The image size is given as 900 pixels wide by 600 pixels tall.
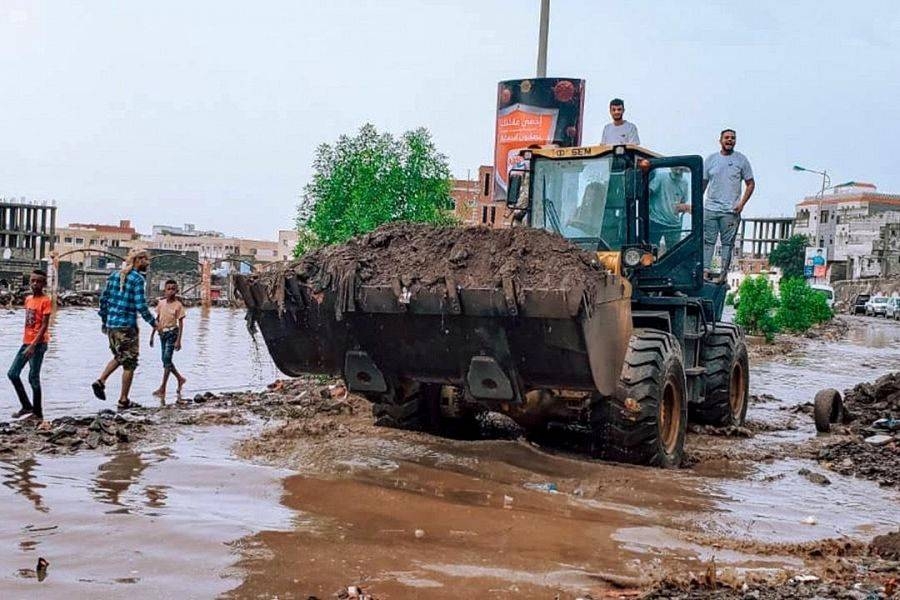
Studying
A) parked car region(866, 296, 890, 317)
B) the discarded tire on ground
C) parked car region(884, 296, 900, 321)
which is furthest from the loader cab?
parked car region(866, 296, 890, 317)

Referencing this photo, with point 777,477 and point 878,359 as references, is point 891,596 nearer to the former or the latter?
point 777,477

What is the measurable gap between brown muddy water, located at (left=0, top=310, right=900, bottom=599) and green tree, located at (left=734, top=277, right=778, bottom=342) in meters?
20.7

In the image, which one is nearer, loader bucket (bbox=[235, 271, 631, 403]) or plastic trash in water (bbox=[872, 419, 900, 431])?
loader bucket (bbox=[235, 271, 631, 403])

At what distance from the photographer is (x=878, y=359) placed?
85.2ft

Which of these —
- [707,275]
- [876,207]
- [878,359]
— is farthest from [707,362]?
[876,207]

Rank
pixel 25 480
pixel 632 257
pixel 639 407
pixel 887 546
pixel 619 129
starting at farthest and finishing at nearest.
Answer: pixel 619 129, pixel 632 257, pixel 639 407, pixel 25 480, pixel 887 546

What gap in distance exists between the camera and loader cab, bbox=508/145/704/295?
30.0ft

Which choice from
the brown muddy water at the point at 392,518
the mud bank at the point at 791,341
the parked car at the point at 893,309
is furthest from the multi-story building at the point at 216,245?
the brown muddy water at the point at 392,518

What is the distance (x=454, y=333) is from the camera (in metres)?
7.42

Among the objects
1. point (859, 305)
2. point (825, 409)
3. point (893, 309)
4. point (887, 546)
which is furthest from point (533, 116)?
point (859, 305)

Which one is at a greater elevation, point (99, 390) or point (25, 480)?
point (99, 390)

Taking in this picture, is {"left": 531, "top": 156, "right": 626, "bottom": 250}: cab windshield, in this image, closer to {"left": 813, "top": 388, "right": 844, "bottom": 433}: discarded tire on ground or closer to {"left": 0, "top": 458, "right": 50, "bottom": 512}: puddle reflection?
{"left": 813, "top": 388, "right": 844, "bottom": 433}: discarded tire on ground

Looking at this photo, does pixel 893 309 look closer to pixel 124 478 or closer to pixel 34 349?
pixel 34 349

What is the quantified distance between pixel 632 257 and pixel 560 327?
→ 2.13 m
